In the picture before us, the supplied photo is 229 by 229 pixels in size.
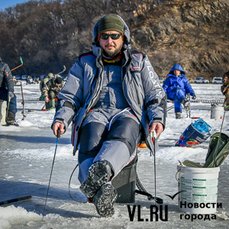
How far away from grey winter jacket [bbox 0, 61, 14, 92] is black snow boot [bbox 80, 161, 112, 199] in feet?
17.7

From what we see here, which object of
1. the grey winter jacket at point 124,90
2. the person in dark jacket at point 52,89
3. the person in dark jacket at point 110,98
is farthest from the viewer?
the person in dark jacket at point 52,89

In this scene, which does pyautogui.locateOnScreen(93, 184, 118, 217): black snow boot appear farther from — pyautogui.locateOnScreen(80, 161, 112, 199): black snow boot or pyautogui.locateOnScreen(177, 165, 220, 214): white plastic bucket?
pyautogui.locateOnScreen(177, 165, 220, 214): white plastic bucket

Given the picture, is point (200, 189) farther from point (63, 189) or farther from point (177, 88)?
point (177, 88)

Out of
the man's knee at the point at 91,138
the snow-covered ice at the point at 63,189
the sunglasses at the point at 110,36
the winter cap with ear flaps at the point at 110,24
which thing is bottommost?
the snow-covered ice at the point at 63,189

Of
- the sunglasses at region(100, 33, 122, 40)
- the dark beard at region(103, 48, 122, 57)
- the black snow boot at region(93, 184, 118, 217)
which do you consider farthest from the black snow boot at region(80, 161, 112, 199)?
the sunglasses at region(100, 33, 122, 40)

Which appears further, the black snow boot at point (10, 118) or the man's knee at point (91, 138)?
the black snow boot at point (10, 118)

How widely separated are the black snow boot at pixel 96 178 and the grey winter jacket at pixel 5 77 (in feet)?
17.7

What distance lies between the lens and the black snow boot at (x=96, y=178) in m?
2.00

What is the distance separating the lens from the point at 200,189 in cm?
219

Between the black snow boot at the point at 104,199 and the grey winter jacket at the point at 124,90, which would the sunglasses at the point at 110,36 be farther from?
the black snow boot at the point at 104,199

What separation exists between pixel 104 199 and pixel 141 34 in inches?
2541

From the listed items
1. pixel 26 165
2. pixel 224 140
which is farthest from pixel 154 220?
pixel 26 165

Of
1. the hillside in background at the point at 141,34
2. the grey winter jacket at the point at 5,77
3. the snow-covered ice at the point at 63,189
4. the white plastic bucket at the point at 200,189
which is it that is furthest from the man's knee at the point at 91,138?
the hillside in background at the point at 141,34

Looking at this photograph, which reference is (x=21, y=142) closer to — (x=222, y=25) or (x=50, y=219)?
(x=50, y=219)
